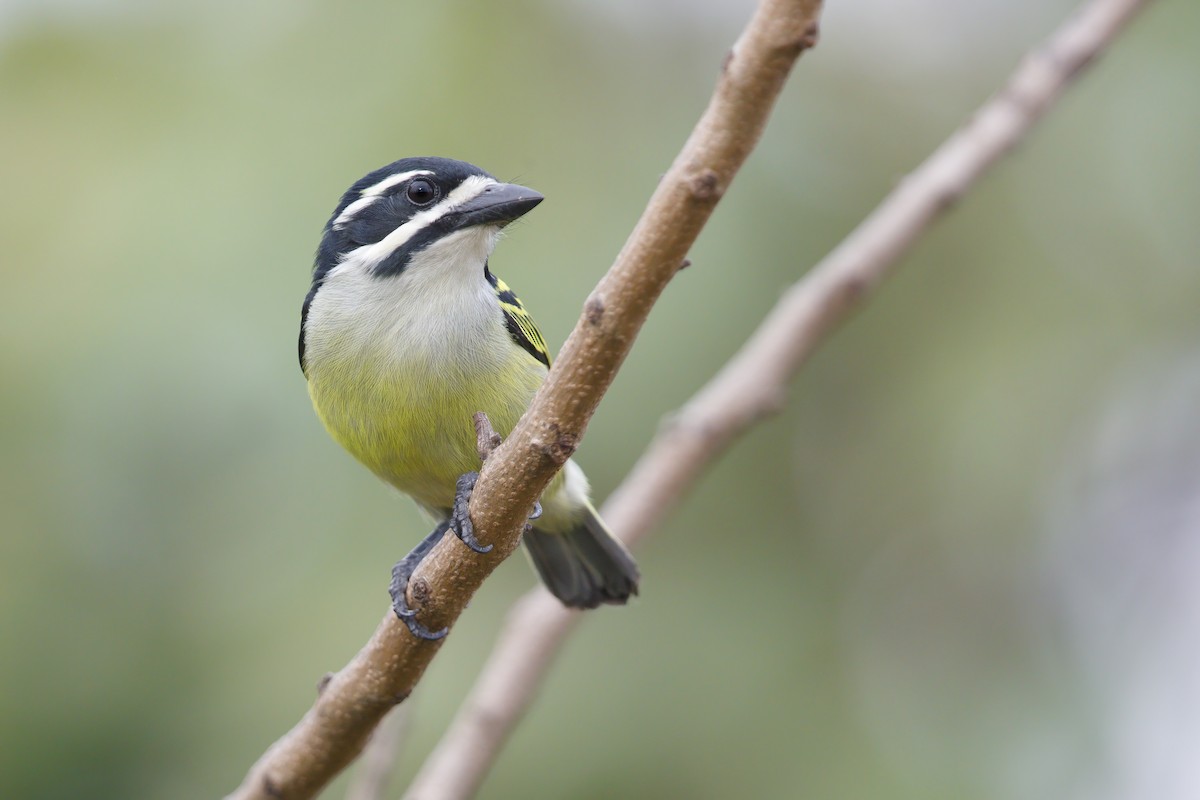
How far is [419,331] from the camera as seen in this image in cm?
382

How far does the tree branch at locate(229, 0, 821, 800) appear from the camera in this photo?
2.24 metres

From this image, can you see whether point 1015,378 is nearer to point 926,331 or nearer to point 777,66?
point 926,331

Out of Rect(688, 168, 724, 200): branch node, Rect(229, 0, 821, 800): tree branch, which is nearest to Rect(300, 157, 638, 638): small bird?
Rect(229, 0, 821, 800): tree branch

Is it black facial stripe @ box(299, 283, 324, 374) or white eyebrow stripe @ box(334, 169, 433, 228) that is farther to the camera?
black facial stripe @ box(299, 283, 324, 374)

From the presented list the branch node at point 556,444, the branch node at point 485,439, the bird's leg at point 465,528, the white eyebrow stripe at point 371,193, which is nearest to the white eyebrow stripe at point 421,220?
the white eyebrow stripe at point 371,193

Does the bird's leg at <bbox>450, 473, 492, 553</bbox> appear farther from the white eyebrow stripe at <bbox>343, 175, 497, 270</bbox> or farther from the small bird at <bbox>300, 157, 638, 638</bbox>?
the white eyebrow stripe at <bbox>343, 175, 497, 270</bbox>

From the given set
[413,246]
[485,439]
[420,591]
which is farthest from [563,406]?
[413,246]

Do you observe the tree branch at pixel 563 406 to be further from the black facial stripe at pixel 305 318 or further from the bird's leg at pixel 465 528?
the black facial stripe at pixel 305 318

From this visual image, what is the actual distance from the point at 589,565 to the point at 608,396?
1444mm

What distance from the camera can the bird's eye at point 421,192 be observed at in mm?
3965

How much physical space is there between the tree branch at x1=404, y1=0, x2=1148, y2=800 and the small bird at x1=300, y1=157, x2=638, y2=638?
377 millimetres

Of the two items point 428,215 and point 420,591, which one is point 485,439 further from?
point 428,215

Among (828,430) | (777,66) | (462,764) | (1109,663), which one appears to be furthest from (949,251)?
(777,66)

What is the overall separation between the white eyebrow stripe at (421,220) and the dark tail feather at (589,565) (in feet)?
4.08
